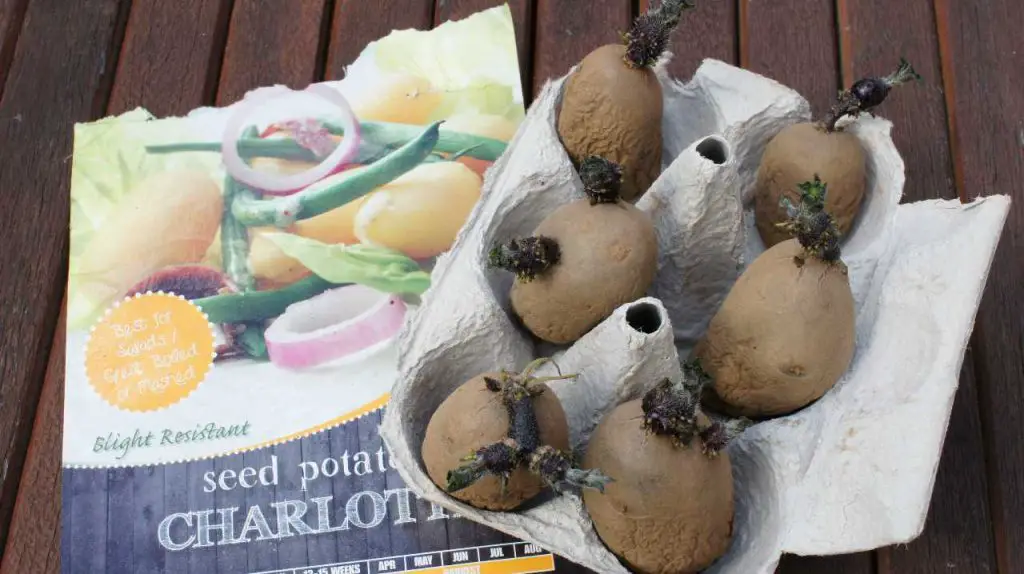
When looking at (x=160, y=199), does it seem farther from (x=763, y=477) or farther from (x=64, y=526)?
(x=763, y=477)

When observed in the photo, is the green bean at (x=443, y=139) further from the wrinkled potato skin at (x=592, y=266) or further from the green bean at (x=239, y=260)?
the wrinkled potato skin at (x=592, y=266)

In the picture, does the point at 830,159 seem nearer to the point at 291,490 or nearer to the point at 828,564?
the point at 828,564

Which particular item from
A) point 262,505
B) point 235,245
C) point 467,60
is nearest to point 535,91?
point 467,60

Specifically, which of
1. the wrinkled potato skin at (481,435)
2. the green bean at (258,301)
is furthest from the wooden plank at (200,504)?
the wrinkled potato skin at (481,435)

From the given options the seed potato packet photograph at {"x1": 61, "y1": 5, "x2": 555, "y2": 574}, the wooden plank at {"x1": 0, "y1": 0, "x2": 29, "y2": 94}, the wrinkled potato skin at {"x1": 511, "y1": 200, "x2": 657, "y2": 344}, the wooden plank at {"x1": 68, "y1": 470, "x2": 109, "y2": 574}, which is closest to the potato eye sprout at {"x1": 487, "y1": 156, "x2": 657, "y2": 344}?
the wrinkled potato skin at {"x1": 511, "y1": 200, "x2": 657, "y2": 344}

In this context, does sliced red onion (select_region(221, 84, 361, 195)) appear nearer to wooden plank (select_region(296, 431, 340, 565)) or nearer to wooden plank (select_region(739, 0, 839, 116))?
wooden plank (select_region(296, 431, 340, 565))
